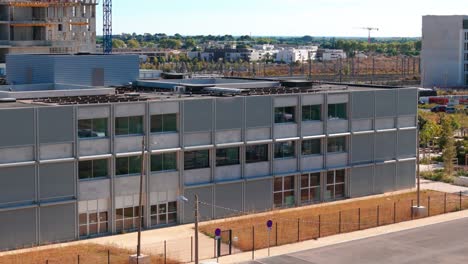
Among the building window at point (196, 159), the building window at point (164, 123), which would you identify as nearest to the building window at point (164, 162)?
the building window at point (196, 159)

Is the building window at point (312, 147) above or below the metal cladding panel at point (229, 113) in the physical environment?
below

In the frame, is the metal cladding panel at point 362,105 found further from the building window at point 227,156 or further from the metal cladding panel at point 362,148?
the building window at point 227,156

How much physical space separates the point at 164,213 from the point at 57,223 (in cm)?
694

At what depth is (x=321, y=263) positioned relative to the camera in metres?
41.6

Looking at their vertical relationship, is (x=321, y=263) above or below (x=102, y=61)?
below

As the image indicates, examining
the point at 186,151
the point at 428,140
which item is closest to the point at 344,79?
the point at 428,140

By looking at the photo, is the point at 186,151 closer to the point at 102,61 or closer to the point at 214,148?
the point at 214,148

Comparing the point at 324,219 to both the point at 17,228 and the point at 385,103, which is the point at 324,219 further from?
the point at 17,228

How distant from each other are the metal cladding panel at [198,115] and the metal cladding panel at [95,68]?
15225mm

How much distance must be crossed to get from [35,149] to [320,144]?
20.2 metres

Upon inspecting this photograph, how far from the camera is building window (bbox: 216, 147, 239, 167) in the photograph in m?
52.5

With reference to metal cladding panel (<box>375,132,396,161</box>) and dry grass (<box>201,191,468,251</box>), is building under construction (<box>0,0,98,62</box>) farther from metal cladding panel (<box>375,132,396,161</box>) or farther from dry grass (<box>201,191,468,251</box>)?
dry grass (<box>201,191,468,251</box>)

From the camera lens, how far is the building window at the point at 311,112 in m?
56.3

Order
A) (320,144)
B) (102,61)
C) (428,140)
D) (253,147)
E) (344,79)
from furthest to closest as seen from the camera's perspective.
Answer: (344,79), (428,140), (102,61), (320,144), (253,147)
